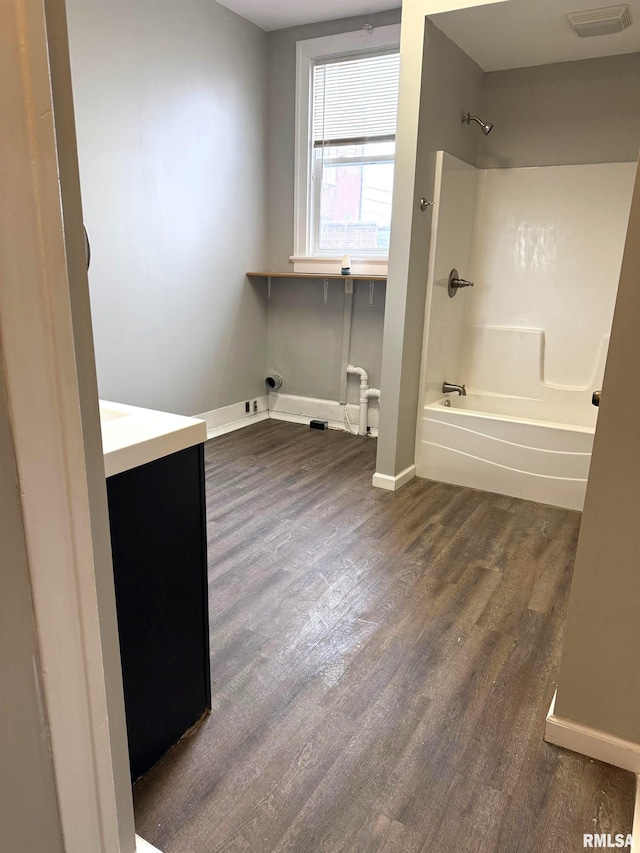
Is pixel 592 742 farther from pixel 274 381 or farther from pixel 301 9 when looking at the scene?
pixel 301 9

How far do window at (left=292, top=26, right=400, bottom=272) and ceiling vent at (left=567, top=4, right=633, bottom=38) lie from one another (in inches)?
49.4

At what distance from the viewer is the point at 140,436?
113cm

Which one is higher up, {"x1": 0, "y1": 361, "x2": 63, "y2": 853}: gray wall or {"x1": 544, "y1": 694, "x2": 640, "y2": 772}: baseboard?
{"x1": 0, "y1": 361, "x2": 63, "y2": 853}: gray wall

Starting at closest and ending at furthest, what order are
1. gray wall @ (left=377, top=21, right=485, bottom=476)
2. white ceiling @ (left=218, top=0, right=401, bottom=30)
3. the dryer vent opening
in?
gray wall @ (left=377, top=21, right=485, bottom=476) → white ceiling @ (left=218, top=0, right=401, bottom=30) → the dryer vent opening

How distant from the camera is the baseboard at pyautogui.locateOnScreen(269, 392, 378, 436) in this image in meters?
4.13

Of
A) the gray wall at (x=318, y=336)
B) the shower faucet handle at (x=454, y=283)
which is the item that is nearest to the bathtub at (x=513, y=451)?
the shower faucet handle at (x=454, y=283)

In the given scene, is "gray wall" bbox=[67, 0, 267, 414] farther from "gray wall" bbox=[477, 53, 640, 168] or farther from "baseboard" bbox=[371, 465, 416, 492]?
"gray wall" bbox=[477, 53, 640, 168]

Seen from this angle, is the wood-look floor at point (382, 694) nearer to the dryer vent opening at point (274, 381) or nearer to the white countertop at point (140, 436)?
the white countertop at point (140, 436)

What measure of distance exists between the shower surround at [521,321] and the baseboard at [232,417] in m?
1.49

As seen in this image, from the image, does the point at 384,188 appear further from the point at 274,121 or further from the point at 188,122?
the point at 188,122

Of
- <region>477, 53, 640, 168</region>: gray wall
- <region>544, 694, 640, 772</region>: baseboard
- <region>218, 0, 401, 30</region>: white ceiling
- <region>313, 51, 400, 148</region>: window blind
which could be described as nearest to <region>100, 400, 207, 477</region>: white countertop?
<region>544, 694, 640, 772</region>: baseboard

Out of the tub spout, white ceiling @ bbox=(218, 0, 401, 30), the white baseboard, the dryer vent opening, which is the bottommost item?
the white baseboard

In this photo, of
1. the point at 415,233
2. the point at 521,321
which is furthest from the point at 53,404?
the point at 521,321

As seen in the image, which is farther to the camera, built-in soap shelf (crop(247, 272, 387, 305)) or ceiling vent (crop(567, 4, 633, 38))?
built-in soap shelf (crop(247, 272, 387, 305))
